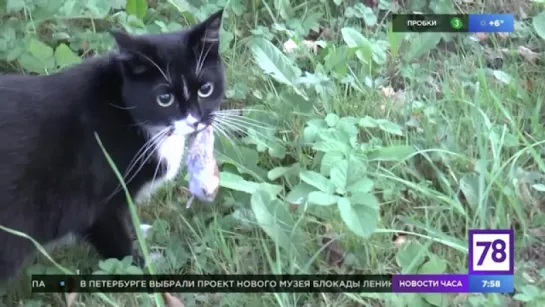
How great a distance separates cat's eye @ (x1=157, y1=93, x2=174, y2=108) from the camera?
134 centimetres

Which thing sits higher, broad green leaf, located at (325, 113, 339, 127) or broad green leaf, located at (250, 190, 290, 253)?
broad green leaf, located at (325, 113, 339, 127)

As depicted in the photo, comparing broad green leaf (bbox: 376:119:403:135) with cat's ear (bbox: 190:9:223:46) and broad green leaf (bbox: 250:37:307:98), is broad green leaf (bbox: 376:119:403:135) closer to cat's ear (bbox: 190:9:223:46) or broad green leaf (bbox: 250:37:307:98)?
broad green leaf (bbox: 250:37:307:98)

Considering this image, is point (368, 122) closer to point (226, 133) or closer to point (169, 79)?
point (226, 133)

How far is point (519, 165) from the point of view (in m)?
1.58

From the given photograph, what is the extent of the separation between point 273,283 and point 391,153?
0.41m

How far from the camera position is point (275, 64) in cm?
182

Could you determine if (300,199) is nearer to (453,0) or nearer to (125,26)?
(125,26)

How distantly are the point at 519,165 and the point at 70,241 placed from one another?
95cm

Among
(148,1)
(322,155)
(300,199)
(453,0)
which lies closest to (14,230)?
(300,199)

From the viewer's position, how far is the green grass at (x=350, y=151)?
1.41 meters

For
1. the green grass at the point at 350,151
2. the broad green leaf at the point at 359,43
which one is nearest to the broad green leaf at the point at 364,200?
the green grass at the point at 350,151

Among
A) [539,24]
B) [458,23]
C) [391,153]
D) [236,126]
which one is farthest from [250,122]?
[539,24]

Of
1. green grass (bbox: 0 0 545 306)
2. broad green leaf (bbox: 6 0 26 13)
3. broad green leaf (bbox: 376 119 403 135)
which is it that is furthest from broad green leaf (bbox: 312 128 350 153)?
broad green leaf (bbox: 6 0 26 13)

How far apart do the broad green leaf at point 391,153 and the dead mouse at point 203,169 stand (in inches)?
13.3
